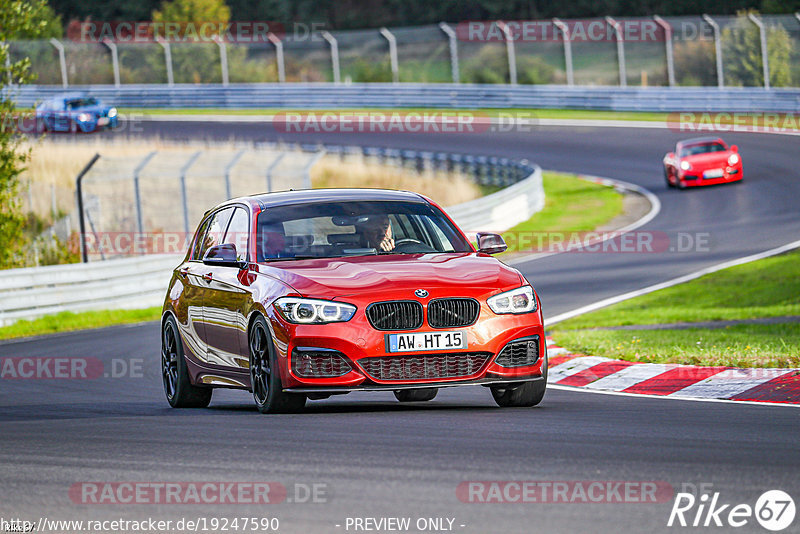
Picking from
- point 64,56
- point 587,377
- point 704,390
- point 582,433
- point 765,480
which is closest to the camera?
point 765,480

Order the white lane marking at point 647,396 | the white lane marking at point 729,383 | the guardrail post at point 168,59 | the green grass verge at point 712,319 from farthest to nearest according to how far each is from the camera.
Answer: the guardrail post at point 168,59
the green grass verge at point 712,319
the white lane marking at point 729,383
the white lane marking at point 647,396

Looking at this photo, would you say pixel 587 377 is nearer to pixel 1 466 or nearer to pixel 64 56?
pixel 1 466

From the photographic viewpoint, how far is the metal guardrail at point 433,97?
44.2m

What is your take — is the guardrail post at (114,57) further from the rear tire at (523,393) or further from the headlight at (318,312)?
the headlight at (318,312)

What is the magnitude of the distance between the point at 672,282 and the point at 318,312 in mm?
12559

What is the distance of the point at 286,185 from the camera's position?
32.8 meters

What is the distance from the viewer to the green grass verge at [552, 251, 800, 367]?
11516mm

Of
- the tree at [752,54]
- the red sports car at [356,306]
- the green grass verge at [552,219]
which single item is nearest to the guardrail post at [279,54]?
the tree at [752,54]

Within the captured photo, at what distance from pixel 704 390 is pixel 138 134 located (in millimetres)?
37754

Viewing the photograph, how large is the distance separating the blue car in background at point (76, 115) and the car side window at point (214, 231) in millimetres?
36758

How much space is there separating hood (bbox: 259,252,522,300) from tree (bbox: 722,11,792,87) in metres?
37.4

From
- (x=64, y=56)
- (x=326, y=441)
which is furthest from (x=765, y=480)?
(x=64, y=56)

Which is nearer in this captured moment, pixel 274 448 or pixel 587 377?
pixel 274 448

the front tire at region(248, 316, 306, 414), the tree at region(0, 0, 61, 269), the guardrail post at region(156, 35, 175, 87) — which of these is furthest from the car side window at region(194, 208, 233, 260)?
the guardrail post at region(156, 35, 175, 87)
